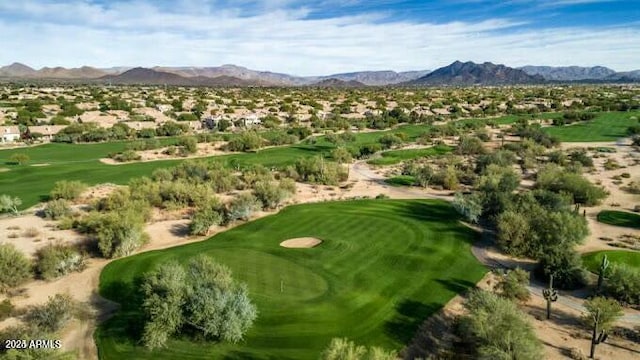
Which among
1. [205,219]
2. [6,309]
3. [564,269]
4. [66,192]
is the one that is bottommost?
[6,309]

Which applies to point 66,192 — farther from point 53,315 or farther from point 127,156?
point 53,315

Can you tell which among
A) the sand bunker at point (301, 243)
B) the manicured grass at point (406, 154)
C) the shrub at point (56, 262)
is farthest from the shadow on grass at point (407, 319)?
the manicured grass at point (406, 154)

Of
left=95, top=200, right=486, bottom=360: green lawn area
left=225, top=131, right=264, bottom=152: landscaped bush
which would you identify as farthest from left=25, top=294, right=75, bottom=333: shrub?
left=225, top=131, right=264, bottom=152: landscaped bush

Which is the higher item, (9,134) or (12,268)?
(9,134)

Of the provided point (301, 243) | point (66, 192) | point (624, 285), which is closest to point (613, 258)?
point (624, 285)

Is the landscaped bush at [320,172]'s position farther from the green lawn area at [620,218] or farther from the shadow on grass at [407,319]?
the shadow on grass at [407,319]

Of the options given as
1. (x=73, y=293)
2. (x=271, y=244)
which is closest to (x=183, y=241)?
(x=271, y=244)
